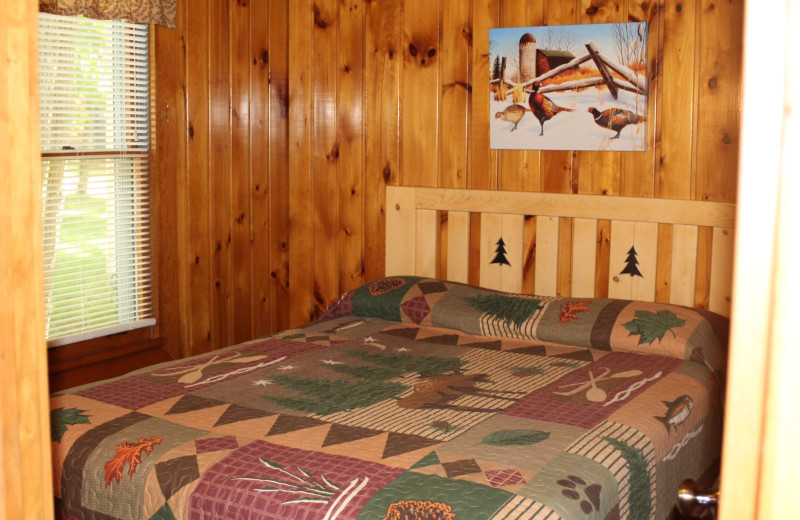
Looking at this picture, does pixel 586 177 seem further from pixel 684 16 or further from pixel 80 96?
pixel 80 96

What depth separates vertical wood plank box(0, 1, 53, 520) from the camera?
32.5 inches

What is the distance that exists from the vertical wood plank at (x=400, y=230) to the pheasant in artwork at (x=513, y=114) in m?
0.48

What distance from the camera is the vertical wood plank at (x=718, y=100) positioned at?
281cm

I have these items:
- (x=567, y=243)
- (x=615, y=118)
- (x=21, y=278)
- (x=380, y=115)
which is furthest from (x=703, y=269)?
(x=21, y=278)

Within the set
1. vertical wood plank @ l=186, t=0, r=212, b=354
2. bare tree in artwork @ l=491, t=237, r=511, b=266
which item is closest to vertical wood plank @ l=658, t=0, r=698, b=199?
bare tree in artwork @ l=491, t=237, r=511, b=266

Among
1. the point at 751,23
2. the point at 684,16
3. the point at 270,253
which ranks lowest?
the point at 270,253

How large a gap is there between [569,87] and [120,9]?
176 cm

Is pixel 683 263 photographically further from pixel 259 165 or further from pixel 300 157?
pixel 259 165

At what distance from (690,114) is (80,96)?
2.26 meters

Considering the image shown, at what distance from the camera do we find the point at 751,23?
62 centimetres

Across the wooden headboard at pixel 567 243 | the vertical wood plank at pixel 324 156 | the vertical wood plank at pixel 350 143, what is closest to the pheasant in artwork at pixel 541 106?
the wooden headboard at pixel 567 243

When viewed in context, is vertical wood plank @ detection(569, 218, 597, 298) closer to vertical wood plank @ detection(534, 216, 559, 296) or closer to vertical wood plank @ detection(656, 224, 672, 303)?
vertical wood plank @ detection(534, 216, 559, 296)

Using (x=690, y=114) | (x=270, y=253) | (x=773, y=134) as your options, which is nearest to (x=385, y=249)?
(x=270, y=253)

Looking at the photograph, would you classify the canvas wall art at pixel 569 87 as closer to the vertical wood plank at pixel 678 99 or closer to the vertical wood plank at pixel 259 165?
the vertical wood plank at pixel 678 99
